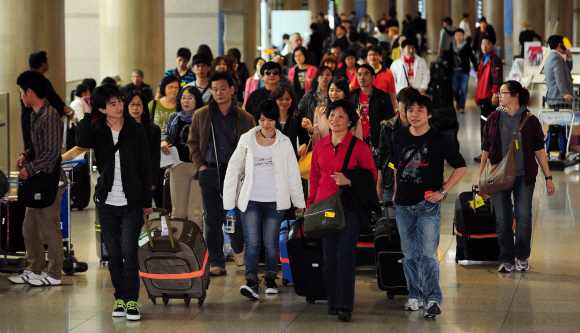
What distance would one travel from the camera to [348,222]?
21.1ft

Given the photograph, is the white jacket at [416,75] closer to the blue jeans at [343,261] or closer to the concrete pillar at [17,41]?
the concrete pillar at [17,41]

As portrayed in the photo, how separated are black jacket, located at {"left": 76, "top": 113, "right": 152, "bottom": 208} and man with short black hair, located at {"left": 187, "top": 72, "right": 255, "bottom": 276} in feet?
4.33

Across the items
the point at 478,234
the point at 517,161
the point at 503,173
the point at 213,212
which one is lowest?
the point at 478,234

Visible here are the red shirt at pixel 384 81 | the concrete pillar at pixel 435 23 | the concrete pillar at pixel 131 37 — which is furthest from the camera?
the concrete pillar at pixel 435 23

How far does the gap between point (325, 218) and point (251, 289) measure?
1.20 m

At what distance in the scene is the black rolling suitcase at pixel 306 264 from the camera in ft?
22.7

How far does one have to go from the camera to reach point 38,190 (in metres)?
7.54

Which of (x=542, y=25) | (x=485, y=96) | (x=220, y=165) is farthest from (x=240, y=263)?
(x=542, y=25)

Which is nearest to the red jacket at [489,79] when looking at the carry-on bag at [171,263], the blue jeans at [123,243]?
the carry-on bag at [171,263]

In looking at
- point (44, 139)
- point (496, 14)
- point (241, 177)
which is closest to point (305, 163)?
point (241, 177)

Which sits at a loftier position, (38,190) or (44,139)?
(44,139)

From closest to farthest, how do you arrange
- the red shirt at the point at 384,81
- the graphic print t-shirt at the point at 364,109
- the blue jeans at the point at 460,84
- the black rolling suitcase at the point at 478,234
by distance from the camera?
the black rolling suitcase at the point at 478,234
the graphic print t-shirt at the point at 364,109
the red shirt at the point at 384,81
the blue jeans at the point at 460,84

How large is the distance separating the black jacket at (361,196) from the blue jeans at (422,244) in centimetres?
25

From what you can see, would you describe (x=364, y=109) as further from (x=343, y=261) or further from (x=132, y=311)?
(x=132, y=311)
